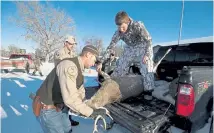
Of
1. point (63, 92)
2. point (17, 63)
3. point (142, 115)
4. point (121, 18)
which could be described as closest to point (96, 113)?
point (63, 92)

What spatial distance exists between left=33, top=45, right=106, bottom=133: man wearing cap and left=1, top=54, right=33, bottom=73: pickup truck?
45.0 ft

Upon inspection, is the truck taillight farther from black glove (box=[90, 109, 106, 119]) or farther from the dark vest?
the dark vest

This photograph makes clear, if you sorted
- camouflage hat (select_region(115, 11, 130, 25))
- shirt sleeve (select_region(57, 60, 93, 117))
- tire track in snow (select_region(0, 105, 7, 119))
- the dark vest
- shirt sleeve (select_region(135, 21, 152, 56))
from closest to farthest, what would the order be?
1. shirt sleeve (select_region(57, 60, 93, 117))
2. the dark vest
3. camouflage hat (select_region(115, 11, 130, 25))
4. shirt sleeve (select_region(135, 21, 152, 56))
5. tire track in snow (select_region(0, 105, 7, 119))

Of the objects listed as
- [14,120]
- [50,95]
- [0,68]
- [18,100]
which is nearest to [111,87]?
[50,95]

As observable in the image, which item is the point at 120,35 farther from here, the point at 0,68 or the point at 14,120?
the point at 0,68

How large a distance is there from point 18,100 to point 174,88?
4885mm

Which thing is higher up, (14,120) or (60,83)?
(60,83)

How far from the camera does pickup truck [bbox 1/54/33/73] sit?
46.4ft

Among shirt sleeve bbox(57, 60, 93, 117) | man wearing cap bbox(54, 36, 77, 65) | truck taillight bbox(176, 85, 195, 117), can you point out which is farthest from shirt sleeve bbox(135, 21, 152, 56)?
shirt sleeve bbox(57, 60, 93, 117)

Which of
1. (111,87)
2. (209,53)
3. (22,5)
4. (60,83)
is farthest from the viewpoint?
(22,5)

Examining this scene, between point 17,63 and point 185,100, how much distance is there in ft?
48.6

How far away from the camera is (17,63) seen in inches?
576

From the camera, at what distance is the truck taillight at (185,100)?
84.8 inches

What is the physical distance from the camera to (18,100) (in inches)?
223
